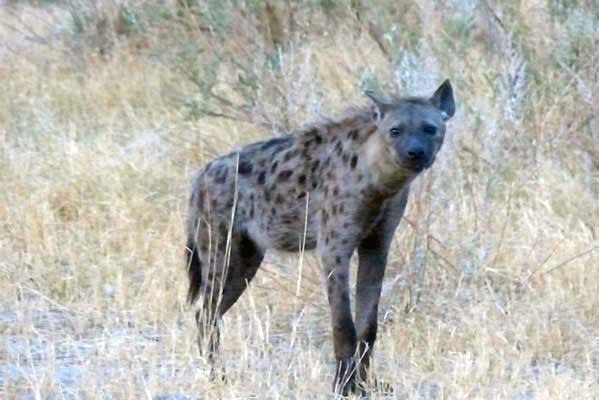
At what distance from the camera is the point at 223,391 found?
14.6 feet

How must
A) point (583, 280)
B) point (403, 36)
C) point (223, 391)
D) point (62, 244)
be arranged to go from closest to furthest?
1. point (223, 391)
2. point (583, 280)
3. point (62, 244)
4. point (403, 36)

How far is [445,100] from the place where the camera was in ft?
15.3

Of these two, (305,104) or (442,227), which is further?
(305,104)

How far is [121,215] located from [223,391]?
233 cm

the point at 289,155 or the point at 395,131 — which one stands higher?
the point at 395,131

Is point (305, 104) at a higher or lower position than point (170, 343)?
higher

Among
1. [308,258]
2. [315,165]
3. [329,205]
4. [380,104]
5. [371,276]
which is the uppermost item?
[380,104]

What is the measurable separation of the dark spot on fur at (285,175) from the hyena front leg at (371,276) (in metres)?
0.36

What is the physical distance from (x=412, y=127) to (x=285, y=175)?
0.62m

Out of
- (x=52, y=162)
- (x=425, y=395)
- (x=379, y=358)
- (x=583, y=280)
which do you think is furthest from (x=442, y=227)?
(x=52, y=162)

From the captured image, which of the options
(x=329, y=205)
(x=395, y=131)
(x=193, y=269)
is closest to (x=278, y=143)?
(x=329, y=205)

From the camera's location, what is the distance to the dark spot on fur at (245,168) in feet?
16.4

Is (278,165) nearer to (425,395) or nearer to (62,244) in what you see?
(425,395)

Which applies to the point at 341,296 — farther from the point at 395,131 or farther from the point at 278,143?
the point at 278,143
